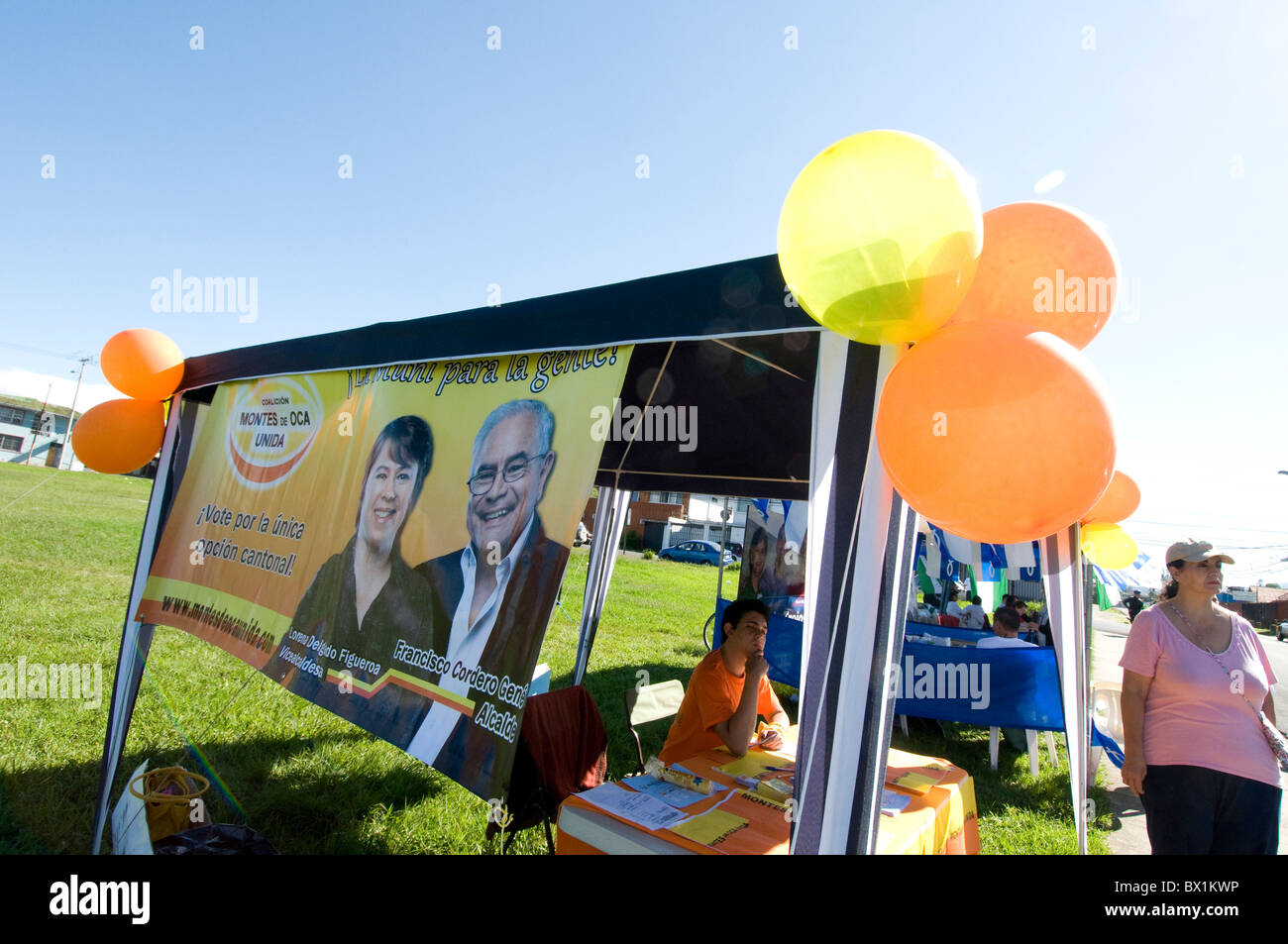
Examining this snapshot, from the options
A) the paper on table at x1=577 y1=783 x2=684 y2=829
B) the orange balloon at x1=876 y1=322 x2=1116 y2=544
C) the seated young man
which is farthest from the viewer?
the seated young man

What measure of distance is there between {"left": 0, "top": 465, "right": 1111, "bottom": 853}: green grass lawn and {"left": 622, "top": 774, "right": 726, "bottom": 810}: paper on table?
149cm

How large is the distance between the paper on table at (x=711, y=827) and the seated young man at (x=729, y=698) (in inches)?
30.1

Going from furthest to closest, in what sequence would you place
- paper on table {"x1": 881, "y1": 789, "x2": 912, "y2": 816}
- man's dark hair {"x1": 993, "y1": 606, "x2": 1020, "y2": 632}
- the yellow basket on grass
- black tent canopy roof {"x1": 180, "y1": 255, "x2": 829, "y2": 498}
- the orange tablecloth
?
man's dark hair {"x1": 993, "y1": 606, "x2": 1020, "y2": 632} → the yellow basket on grass → paper on table {"x1": 881, "y1": 789, "x2": 912, "y2": 816} → the orange tablecloth → black tent canopy roof {"x1": 180, "y1": 255, "x2": 829, "y2": 498}

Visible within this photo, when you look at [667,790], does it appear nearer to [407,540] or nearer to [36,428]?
[407,540]

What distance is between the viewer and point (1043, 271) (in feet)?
5.65

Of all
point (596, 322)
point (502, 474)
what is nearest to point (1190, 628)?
point (596, 322)

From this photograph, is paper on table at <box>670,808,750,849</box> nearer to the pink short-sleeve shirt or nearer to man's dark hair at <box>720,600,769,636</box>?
man's dark hair at <box>720,600,769,636</box>

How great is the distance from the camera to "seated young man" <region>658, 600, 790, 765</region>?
9.84 feet

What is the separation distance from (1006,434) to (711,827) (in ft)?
5.19

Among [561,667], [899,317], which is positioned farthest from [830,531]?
[561,667]

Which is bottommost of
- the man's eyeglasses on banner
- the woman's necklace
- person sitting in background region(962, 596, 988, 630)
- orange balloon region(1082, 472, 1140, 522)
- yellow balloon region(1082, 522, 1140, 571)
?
person sitting in background region(962, 596, 988, 630)

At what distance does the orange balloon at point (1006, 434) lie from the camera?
1.34 m

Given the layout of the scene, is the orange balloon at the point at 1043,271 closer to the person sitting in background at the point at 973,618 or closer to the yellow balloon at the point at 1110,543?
the yellow balloon at the point at 1110,543

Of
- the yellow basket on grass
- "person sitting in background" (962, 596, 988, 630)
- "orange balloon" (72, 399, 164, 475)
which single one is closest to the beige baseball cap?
the yellow basket on grass
